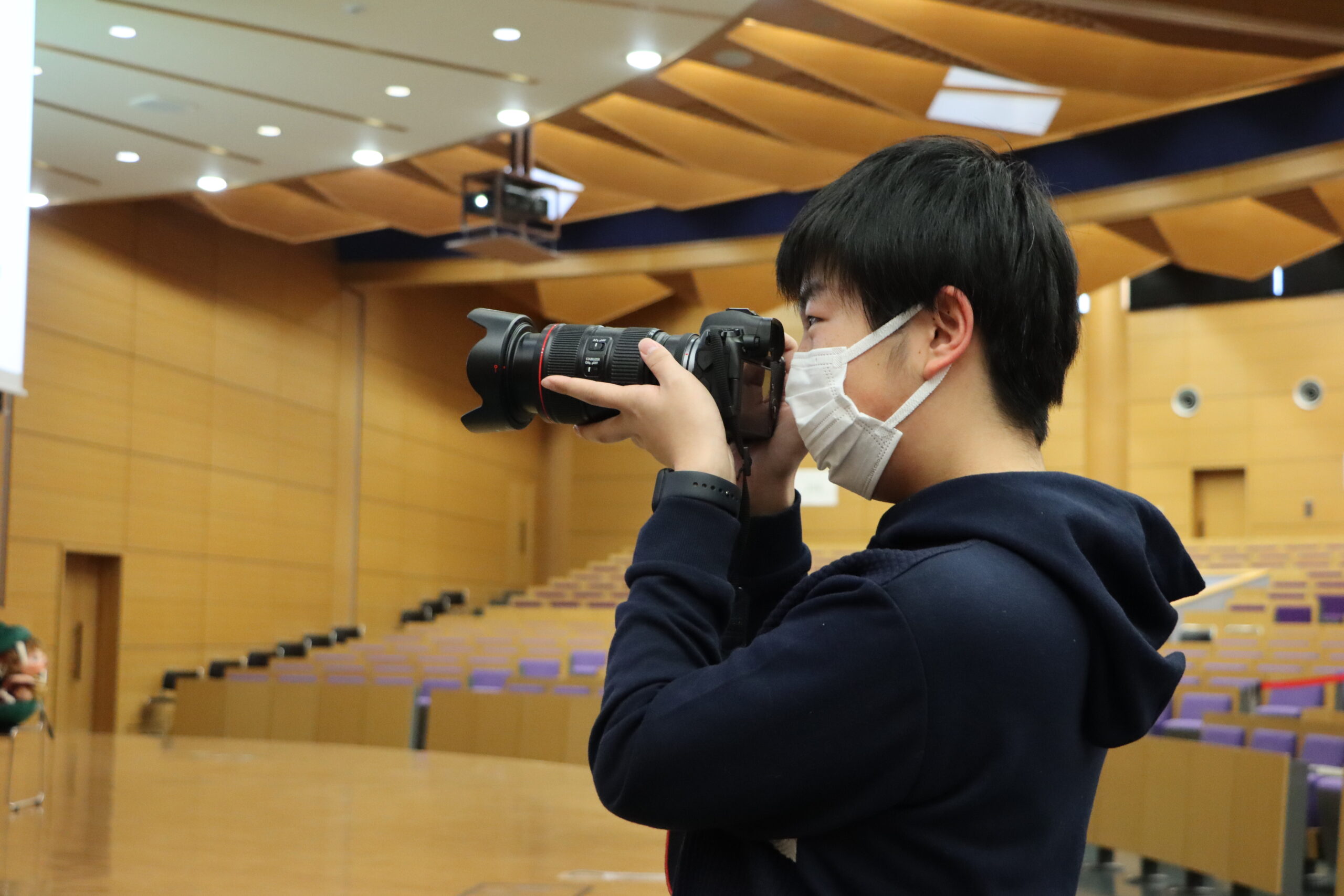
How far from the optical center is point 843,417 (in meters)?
0.95

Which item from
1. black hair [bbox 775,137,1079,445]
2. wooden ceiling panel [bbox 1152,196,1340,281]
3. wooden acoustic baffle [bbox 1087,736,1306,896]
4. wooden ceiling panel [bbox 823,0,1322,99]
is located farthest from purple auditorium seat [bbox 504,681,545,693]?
wooden ceiling panel [bbox 1152,196,1340,281]

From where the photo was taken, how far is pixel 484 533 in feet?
60.9

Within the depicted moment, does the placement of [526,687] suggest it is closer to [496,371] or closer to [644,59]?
[644,59]

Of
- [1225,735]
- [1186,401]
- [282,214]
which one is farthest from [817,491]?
[1225,735]

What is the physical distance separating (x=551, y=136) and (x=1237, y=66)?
19.4ft

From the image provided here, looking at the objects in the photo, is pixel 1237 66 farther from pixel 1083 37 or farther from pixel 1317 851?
pixel 1317 851

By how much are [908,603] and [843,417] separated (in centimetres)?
21

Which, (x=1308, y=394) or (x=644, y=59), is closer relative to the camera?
(x=644, y=59)

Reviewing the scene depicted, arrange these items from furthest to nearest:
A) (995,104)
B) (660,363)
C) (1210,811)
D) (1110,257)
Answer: (1110,257) < (995,104) < (1210,811) < (660,363)

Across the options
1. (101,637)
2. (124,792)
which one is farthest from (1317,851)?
(101,637)

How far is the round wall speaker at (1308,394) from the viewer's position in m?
20.3

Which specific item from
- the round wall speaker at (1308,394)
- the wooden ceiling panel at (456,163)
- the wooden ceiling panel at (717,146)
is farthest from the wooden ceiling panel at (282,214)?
the round wall speaker at (1308,394)

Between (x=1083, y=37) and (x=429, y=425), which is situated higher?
(x=1083, y=37)

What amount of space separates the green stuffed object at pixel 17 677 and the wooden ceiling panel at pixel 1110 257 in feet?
39.4
